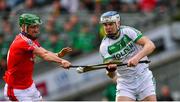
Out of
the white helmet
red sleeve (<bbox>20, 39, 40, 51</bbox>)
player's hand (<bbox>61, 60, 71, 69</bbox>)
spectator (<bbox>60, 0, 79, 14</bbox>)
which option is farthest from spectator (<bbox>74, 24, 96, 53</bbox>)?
player's hand (<bbox>61, 60, 71, 69</bbox>)

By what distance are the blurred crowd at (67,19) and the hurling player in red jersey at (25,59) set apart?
6.71 meters

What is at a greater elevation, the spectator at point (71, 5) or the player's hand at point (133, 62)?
the spectator at point (71, 5)

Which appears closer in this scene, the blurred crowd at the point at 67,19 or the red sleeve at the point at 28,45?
the red sleeve at the point at 28,45

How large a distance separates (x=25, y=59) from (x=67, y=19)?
927cm

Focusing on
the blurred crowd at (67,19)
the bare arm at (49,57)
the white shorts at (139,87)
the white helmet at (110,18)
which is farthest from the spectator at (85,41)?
the bare arm at (49,57)

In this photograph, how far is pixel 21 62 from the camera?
40.3 feet

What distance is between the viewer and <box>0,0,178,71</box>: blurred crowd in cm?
2030

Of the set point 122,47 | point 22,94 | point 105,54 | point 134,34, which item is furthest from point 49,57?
point 134,34

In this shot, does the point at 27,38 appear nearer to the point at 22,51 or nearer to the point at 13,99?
the point at 22,51

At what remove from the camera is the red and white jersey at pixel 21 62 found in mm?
12125

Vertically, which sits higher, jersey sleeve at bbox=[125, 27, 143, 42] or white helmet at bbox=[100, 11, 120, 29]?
white helmet at bbox=[100, 11, 120, 29]

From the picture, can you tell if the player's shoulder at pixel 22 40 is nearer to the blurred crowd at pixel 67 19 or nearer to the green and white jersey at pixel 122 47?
the green and white jersey at pixel 122 47

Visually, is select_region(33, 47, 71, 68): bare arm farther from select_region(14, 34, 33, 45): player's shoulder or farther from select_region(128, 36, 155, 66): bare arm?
select_region(128, 36, 155, 66): bare arm

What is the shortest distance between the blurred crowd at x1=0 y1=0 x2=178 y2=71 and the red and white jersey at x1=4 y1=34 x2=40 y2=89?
6726 mm
